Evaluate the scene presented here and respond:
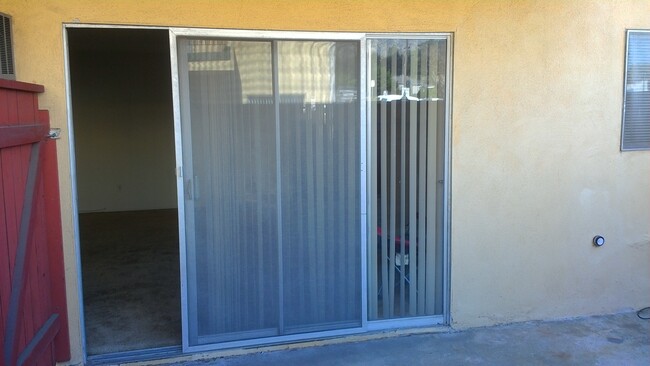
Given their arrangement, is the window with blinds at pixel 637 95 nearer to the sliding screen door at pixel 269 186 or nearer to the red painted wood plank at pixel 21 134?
the sliding screen door at pixel 269 186

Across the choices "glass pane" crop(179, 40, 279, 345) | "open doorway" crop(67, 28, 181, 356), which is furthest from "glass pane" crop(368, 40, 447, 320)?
"open doorway" crop(67, 28, 181, 356)

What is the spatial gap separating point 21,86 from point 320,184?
195 centimetres

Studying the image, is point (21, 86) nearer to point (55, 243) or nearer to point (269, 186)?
point (55, 243)

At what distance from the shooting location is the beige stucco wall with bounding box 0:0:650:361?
4023 mm

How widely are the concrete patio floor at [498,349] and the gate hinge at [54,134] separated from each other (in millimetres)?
1712

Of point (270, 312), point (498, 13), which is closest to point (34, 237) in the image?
point (270, 312)

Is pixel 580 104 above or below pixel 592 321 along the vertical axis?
above

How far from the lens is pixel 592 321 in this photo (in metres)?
4.42

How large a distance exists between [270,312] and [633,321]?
9.56 ft

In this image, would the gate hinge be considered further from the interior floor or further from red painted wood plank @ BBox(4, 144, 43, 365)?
the interior floor

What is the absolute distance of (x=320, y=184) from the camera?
3.95 m

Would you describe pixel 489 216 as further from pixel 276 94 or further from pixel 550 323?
pixel 276 94

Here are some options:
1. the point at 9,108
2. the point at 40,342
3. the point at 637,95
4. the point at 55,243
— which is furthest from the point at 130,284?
the point at 637,95

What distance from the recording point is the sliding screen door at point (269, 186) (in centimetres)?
370
